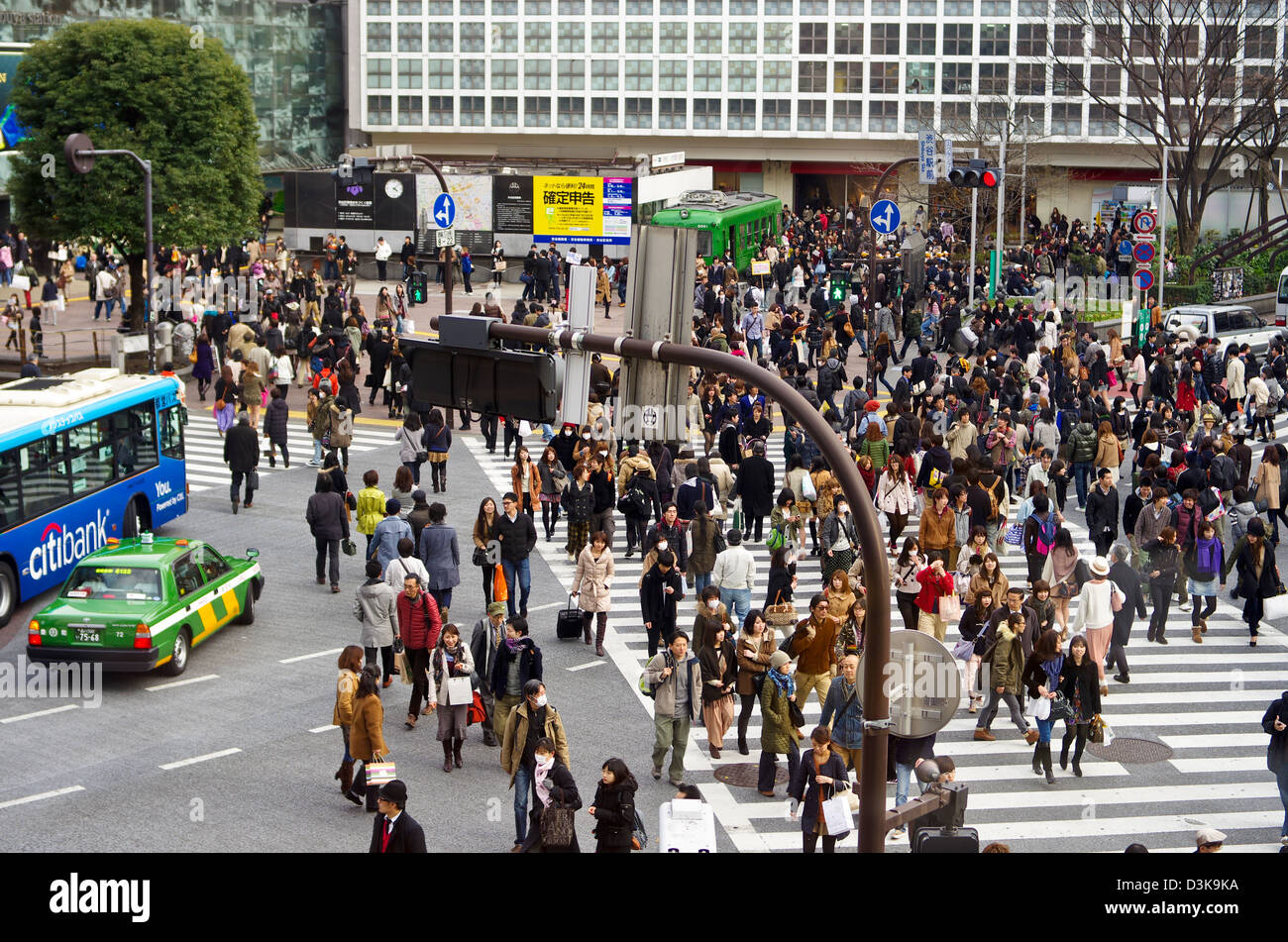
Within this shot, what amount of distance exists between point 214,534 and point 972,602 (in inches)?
456

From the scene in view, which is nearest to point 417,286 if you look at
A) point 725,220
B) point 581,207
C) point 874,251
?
point 581,207

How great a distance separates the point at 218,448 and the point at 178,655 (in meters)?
13.0

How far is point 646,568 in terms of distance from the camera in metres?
18.0

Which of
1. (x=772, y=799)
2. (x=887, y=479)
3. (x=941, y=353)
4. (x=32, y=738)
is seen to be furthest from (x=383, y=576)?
(x=941, y=353)

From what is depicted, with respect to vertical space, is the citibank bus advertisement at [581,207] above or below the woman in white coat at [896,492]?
above

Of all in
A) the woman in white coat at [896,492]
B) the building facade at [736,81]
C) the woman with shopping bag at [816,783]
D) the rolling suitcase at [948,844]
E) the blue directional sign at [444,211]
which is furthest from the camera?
the building facade at [736,81]

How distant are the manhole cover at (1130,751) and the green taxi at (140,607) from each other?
30.4 ft

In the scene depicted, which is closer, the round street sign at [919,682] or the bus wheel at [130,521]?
the round street sign at [919,682]

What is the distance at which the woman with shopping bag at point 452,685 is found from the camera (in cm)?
1516

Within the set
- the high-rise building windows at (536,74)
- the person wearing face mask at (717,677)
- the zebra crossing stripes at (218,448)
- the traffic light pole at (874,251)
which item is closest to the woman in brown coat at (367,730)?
the person wearing face mask at (717,677)

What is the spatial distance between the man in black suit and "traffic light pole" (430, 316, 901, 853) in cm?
316

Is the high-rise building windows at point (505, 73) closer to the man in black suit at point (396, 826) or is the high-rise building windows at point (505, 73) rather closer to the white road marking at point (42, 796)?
the white road marking at point (42, 796)

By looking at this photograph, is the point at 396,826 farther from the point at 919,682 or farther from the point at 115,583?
the point at 115,583
